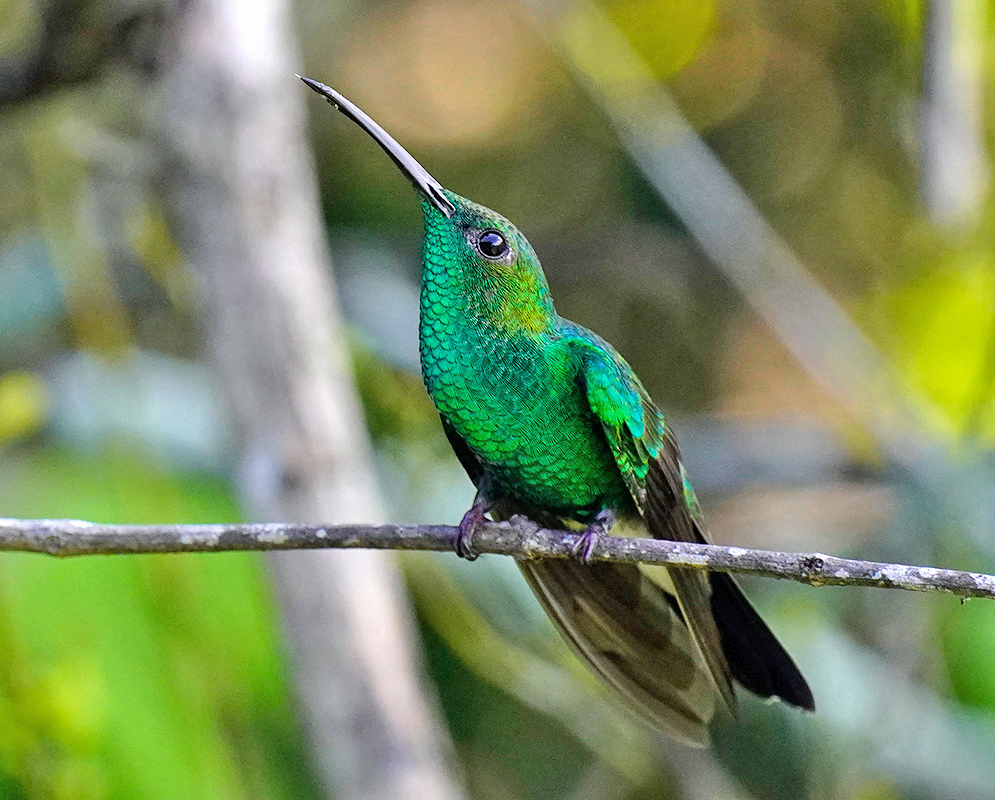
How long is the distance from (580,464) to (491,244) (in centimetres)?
36

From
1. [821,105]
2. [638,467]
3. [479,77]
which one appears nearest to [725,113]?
[821,105]

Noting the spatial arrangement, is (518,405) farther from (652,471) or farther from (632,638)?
(632,638)

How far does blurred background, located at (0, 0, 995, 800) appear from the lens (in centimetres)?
241

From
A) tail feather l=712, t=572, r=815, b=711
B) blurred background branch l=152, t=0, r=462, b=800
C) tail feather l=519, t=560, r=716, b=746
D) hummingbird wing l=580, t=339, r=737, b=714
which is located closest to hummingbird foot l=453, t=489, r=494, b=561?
tail feather l=519, t=560, r=716, b=746

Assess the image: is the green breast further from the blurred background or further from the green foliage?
the green foliage

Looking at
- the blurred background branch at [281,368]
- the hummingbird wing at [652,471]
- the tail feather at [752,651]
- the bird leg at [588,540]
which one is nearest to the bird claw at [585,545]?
the bird leg at [588,540]

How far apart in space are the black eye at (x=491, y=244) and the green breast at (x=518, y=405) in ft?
0.31

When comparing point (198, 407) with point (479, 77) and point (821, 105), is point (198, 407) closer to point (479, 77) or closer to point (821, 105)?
point (479, 77)

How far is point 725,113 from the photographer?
409cm

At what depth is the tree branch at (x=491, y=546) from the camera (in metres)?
1.21

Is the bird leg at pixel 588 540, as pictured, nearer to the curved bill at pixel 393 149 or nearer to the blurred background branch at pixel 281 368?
the curved bill at pixel 393 149

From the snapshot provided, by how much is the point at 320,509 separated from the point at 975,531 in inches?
61.7

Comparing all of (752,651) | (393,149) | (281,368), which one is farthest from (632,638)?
(281,368)

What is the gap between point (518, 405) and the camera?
1.62 metres
